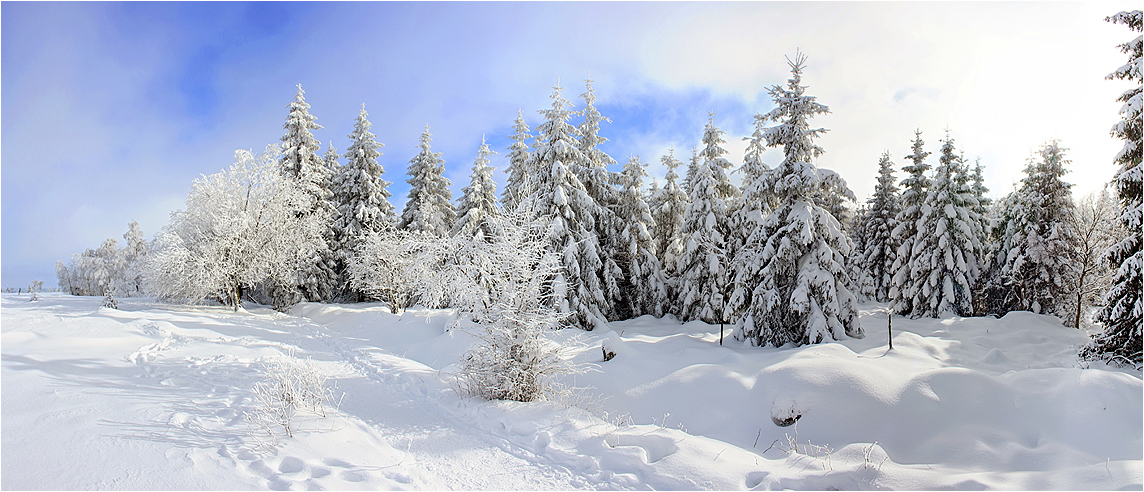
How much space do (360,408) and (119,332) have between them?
10.4 meters

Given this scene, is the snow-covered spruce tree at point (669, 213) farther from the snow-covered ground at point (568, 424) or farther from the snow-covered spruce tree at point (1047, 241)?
the snow-covered spruce tree at point (1047, 241)

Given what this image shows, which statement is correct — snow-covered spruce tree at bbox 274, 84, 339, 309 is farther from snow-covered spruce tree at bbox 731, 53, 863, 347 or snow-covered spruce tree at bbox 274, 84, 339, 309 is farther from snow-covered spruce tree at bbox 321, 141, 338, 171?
snow-covered spruce tree at bbox 731, 53, 863, 347

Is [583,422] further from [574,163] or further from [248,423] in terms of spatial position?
[574,163]

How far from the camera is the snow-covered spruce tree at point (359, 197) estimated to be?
91.5ft

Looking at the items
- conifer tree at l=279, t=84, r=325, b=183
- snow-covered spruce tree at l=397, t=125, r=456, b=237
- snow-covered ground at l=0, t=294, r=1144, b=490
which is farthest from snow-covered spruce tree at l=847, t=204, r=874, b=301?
conifer tree at l=279, t=84, r=325, b=183

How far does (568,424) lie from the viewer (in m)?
7.06

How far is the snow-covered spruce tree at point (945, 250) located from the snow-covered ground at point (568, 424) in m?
11.7

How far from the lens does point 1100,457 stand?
6.37 m

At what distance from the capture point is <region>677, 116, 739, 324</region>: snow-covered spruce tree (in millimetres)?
20781

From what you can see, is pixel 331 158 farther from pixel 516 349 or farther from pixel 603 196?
pixel 516 349

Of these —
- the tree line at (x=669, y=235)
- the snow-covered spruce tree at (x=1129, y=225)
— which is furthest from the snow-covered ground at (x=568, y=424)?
the tree line at (x=669, y=235)

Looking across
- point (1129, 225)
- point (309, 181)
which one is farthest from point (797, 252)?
point (309, 181)

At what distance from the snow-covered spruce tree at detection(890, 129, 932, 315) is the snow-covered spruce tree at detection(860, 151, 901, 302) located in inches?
129

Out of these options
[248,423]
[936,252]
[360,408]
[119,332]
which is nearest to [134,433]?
[248,423]
